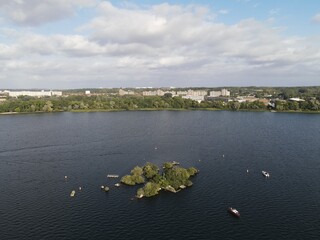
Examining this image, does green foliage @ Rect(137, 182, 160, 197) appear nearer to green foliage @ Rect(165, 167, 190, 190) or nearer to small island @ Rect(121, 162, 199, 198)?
small island @ Rect(121, 162, 199, 198)

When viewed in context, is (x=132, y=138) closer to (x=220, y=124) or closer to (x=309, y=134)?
(x=220, y=124)

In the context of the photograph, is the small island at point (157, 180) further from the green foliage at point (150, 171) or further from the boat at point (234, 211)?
the boat at point (234, 211)

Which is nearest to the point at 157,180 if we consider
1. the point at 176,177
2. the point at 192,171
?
the point at 176,177

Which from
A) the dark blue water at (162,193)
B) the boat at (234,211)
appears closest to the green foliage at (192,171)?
the dark blue water at (162,193)

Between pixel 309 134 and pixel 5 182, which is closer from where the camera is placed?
pixel 5 182

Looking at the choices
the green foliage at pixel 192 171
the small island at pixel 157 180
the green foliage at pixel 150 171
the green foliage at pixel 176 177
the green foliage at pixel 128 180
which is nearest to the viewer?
the small island at pixel 157 180

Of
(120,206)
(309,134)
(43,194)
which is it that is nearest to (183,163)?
(120,206)

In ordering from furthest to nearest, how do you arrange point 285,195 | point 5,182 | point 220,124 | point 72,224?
1. point 220,124
2. point 5,182
3. point 285,195
4. point 72,224
